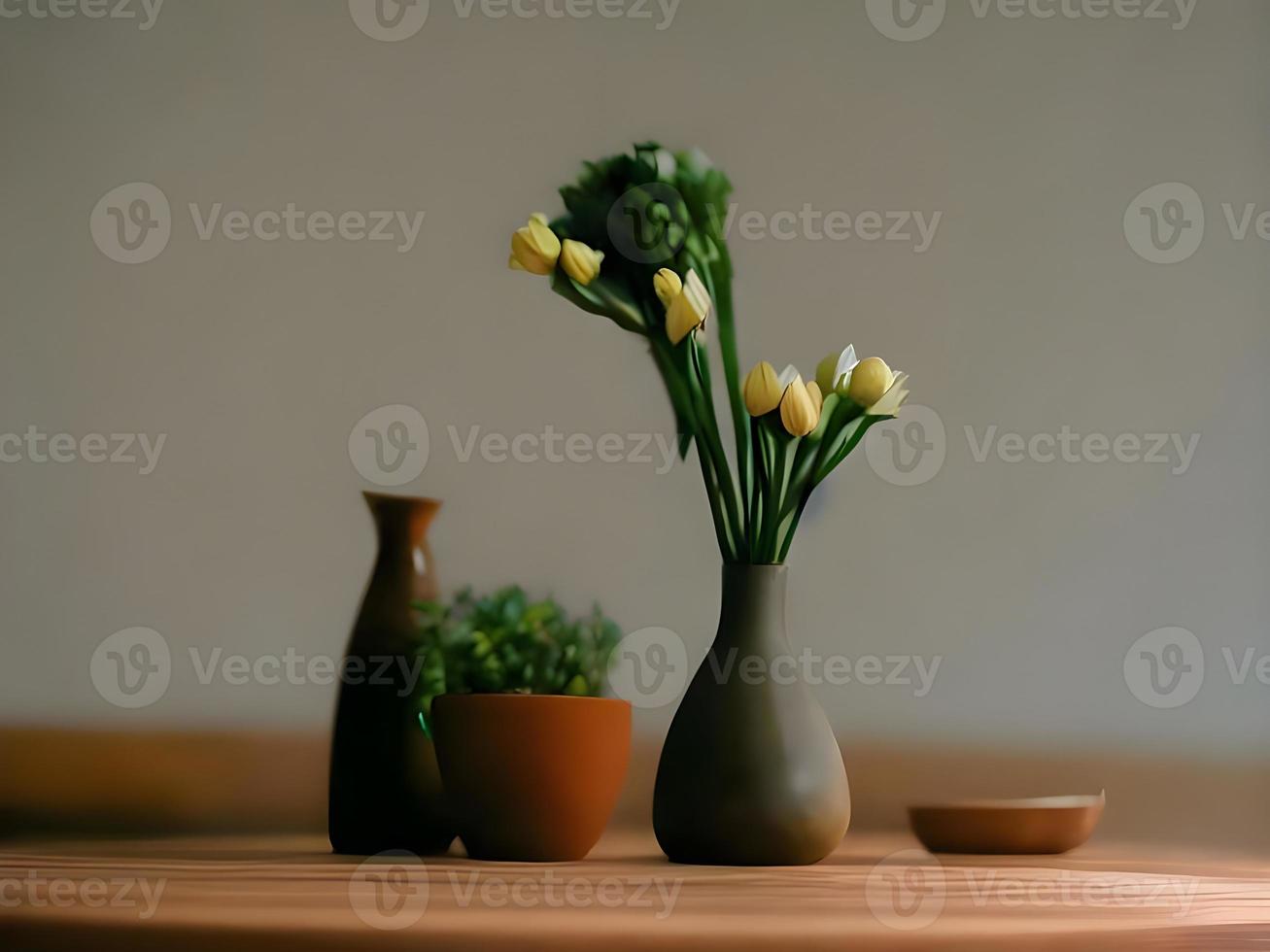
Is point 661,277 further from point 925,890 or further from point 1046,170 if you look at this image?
point 1046,170

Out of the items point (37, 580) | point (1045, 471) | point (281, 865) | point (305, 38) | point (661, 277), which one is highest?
point (305, 38)

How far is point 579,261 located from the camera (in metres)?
0.89

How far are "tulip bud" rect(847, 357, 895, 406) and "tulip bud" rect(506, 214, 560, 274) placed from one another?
Answer: 0.76ft

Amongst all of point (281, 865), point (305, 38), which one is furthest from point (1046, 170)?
point (281, 865)

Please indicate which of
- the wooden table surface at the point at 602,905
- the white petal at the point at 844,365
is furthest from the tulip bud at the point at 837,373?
the wooden table surface at the point at 602,905

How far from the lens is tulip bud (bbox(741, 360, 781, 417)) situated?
2.86 ft

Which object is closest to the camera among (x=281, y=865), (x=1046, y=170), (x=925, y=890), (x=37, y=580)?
(x=925, y=890)

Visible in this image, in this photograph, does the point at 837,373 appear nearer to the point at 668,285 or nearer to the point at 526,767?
the point at 668,285

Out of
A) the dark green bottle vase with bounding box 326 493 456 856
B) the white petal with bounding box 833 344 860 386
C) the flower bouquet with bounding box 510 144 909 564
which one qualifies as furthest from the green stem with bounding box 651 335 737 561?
the dark green bottle vase with bounding box 326 493 456 856

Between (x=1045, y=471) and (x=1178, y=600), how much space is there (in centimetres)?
19

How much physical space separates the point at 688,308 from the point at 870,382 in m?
0.14

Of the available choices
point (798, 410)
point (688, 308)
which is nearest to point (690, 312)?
point (688, 308)

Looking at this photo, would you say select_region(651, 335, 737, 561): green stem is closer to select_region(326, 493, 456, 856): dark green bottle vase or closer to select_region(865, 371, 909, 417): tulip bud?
select_region(865, 371, 909, 417): tulip bud

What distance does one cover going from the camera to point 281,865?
85cm
